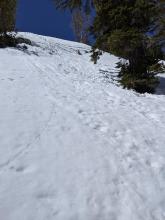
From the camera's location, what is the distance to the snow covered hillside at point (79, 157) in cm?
318

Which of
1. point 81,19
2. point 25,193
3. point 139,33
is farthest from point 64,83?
point 81,19

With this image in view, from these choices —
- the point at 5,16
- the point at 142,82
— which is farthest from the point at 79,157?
the point at 5,16

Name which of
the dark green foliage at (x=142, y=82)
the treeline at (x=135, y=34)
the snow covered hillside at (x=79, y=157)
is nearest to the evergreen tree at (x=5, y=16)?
the treeline at (x=135, y=34)

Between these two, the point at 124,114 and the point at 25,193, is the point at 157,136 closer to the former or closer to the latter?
the point at 124,114

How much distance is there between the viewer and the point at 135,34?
9.01 m

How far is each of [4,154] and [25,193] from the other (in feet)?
3.25

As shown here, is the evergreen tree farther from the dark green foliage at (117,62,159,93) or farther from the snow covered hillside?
the snow covered hillside

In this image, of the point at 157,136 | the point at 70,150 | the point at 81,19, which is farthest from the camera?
the point at 81,19

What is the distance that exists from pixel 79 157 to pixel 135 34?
6089 millimetres

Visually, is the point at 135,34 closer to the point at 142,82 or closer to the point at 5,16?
the point at 142,82

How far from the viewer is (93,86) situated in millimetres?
9805

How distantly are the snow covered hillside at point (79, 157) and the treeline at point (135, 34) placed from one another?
6.28 ft

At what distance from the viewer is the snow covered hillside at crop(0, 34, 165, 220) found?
318 cm

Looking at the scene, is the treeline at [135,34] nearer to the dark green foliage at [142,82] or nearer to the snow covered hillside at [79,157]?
the dark green foliage at [142,82]
